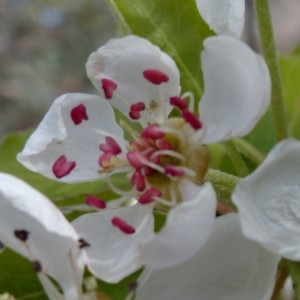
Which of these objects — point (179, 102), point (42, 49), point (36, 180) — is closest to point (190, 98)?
point (179, 102)

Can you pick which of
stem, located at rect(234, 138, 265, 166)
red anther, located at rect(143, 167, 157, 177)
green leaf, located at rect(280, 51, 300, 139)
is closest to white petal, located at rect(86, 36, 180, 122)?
Answer: red anther, located at rect(143, 167, 157, 177)

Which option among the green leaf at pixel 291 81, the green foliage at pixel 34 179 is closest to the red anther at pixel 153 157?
the green foliage at pixel 34 179

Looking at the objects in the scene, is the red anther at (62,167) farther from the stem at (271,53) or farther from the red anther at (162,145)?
the stem at (271,53)

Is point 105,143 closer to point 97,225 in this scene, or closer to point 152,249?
point 97,225

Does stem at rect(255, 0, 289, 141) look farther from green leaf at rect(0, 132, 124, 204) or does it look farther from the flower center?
green leaf at rect(0, 132, 124, 204)

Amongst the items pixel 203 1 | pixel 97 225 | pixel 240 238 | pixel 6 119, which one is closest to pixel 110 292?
pixel 97 225

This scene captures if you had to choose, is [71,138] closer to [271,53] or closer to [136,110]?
[136,110]

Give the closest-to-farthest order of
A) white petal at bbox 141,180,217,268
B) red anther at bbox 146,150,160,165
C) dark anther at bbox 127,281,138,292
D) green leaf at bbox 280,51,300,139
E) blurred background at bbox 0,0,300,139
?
white petal at bbox 141,180,217,268
dark anther at bbox 127,281,138,292
red anther at bbox 146,150,160,165
green leaf at bbox 280,51,300,139
blurred background at bbox 0,0,300,139
